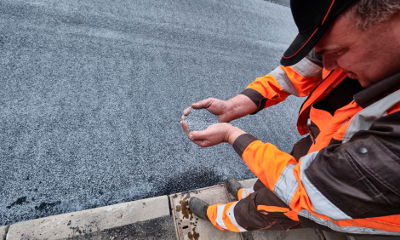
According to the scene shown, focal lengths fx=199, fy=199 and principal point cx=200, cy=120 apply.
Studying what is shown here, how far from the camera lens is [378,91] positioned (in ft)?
1.74

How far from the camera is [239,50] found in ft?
6.91

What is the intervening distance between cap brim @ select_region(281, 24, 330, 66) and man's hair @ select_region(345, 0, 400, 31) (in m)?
0.06

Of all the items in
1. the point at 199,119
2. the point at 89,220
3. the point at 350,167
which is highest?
the point at 350,167

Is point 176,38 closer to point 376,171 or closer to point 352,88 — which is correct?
point 352,88

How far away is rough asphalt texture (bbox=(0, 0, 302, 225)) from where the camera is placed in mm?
1069

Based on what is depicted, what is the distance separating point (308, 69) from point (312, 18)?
1.41 feet

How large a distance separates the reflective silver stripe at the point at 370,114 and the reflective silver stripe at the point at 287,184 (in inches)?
7.2

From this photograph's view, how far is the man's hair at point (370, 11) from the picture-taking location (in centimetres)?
41

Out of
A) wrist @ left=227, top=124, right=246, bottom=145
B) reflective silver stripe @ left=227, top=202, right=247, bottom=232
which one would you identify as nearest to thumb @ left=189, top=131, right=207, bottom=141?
wrist @ left=227, top=124, right=246, bottom=145

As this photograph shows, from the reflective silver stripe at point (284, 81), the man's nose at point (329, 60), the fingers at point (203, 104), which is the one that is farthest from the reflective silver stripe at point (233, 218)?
the man's nose at point (329, 60)

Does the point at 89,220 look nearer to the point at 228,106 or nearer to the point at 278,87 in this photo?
the point at 228,106

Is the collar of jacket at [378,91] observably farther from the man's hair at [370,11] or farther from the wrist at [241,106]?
the wrist at [241,106]

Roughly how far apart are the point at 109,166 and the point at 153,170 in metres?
0.25

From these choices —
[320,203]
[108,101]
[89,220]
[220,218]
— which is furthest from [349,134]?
[108,101]
